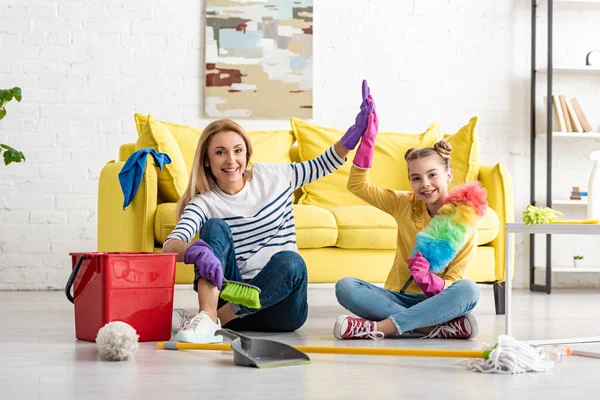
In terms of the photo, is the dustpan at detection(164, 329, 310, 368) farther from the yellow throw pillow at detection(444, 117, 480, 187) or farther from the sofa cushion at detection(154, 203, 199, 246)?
the yellow throw pillow at detection(444, 117, 480, 187)

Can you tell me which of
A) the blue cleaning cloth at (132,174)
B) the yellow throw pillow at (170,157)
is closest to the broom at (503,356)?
the blue cleaning cloth at (132,174)

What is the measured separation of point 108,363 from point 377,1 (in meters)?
3.44

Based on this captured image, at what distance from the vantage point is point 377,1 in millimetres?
4848

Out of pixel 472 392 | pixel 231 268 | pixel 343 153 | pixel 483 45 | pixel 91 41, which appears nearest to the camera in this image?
pixel 472 392

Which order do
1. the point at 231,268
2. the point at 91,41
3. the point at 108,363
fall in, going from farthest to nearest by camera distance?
the point at 91,41
the point at 231,268
the point at 108,363

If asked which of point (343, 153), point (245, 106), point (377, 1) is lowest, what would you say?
point (343, 153)

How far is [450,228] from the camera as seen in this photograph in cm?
241

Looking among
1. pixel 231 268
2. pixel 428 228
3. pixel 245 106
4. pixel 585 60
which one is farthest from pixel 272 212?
pixel 585 60

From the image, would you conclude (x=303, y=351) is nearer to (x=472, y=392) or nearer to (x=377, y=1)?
(x=472, y=392)

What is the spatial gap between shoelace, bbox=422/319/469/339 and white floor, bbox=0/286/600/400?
5 centimetres

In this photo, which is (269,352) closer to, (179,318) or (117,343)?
(117,343)

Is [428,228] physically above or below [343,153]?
below

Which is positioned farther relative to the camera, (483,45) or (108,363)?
(483,45)

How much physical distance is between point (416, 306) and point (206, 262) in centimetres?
62
